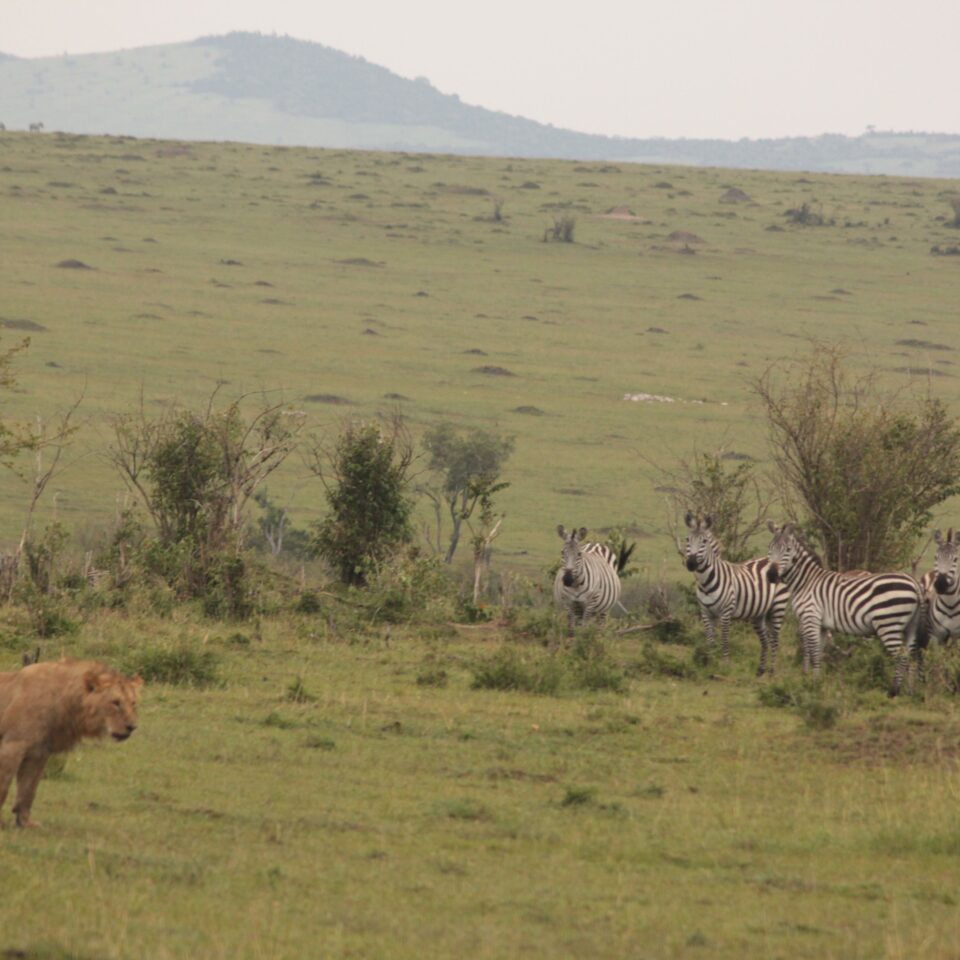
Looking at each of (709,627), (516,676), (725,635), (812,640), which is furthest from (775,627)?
(516,676)

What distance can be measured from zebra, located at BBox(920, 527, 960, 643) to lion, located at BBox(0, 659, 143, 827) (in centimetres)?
912

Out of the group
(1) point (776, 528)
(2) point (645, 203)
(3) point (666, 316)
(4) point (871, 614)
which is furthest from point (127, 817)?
(2) point (645, 203)

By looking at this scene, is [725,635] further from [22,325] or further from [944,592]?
[22,325]

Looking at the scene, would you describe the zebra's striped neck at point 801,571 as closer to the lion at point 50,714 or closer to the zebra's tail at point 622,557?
the zebra's tail at point 622,557

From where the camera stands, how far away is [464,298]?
69.2 metres

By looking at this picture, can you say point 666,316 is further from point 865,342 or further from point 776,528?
point 776,528

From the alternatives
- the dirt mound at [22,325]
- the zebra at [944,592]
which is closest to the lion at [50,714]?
the zebra at [944,592]

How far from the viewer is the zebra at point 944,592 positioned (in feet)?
50.2

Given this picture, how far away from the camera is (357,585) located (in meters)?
22.2

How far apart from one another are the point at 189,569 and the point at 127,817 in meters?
10.8

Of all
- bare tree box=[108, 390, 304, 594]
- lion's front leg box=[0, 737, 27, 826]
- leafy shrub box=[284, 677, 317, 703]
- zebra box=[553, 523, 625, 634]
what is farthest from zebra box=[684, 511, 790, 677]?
lion's front leg box=[0, 737, 27, 826]

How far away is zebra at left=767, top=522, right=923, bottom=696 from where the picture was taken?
52.5 ft

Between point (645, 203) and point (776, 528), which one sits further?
point (645, 203)

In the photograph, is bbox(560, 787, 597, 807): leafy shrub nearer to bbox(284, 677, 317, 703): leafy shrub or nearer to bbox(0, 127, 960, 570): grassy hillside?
bbox(284, 677, 317, 703): leafy shrub
